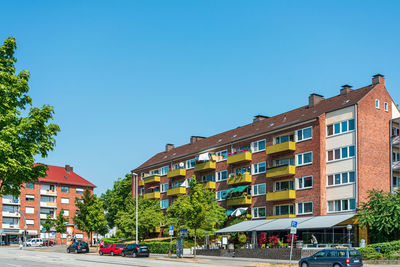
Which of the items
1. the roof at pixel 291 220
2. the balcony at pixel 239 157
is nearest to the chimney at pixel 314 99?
the balcony at pixel 239 157

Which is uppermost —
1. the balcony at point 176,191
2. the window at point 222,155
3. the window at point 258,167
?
the window at point 222,155

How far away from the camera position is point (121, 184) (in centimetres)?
10706

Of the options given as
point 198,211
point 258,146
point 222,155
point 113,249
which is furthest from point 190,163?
point 198,211

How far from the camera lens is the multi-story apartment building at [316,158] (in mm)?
52281

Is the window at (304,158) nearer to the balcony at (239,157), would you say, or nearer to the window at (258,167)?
the window at (258,167)

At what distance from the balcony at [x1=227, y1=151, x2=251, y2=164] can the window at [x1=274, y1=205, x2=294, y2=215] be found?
26.1ft

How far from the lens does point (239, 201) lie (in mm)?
64438

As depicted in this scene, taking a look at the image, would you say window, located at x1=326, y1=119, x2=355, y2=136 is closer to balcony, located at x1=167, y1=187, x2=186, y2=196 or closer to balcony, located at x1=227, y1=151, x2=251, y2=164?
balcony, located at x1=227, y1=151, x2=251, y2=164

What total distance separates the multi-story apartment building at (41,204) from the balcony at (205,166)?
44.4m

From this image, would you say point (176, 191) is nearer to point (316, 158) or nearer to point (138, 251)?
point (138, 251)

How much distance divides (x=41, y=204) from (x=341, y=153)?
3224 inches

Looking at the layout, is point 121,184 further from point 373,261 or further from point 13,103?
point 13,103

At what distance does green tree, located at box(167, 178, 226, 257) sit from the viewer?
4941 cm

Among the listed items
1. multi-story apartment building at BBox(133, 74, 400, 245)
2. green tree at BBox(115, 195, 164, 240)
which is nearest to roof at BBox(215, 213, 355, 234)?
multi-story apartment building at BBox(133, 74, 400, 245)
